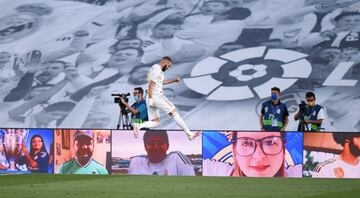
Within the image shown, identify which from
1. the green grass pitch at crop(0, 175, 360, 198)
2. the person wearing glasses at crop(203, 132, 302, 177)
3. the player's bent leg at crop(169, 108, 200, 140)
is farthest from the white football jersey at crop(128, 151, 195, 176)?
the player's bent leg at crop(169, 108, 200, 140)

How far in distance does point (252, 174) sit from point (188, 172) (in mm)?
1379

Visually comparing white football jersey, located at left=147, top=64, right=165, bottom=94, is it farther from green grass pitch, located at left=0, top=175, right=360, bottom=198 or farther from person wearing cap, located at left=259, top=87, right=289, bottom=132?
person wearing cap, located at left=259, top=87, right=289, bottom=132

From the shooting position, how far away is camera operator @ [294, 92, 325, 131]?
57.2ft

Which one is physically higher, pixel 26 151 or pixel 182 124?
pixel 182 124

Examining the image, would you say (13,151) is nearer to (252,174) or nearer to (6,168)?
(6,168)

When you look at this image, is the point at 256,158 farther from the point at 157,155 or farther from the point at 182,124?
the point at 157,155

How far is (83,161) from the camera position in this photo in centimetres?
1764

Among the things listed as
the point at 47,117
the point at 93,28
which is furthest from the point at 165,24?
the point at 47,117

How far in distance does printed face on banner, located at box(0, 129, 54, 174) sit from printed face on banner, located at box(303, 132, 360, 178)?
5598 millimetres

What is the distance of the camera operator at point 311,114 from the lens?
57.2 ft

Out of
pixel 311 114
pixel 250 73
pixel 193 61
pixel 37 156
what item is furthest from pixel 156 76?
pixel 193 61

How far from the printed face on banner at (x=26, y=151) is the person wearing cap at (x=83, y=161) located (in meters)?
0.39

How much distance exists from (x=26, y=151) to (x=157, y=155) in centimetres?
300

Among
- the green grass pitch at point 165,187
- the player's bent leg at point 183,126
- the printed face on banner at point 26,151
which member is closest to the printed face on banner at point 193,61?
the printed face on banner at point 26,151
